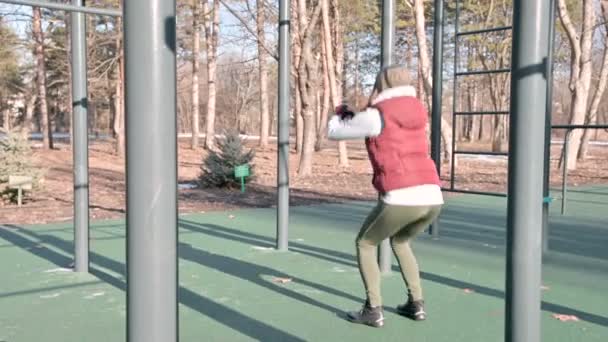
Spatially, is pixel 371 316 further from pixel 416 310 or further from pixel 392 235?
pixel 392 235

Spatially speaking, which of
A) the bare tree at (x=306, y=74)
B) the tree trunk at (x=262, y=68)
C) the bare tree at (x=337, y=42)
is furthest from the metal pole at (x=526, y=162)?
the bare tree at (x=337, y=42)

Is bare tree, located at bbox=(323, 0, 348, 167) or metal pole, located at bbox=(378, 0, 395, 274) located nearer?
metal pole, located at bbox=(378, 0, 395, 274)

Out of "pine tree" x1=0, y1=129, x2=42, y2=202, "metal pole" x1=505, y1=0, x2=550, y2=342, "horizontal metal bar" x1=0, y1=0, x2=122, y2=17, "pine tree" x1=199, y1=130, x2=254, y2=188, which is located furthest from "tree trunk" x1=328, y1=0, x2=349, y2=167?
"metal pole" x1=505, y1=0, x2=550, y2=342

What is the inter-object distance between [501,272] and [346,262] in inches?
53.6

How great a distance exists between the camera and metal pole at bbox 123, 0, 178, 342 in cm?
184

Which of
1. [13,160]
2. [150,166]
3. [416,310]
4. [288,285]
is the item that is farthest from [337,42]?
[150,166]

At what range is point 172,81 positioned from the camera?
74.5 inches

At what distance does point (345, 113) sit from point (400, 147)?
14.5 inches

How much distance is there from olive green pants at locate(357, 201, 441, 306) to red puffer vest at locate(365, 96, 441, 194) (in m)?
0.14

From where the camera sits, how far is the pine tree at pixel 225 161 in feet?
39.8


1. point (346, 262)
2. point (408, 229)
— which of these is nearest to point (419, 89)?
point (346, 262)

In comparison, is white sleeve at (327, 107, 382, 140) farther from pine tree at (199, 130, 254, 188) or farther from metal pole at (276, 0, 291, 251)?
pine tree at (199, 130, 254, 188)

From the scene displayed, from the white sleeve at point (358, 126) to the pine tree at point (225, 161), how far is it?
28.9 ft

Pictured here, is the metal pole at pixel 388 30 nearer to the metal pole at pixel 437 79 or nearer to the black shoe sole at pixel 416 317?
the black shoe sole at pixel 416 317
